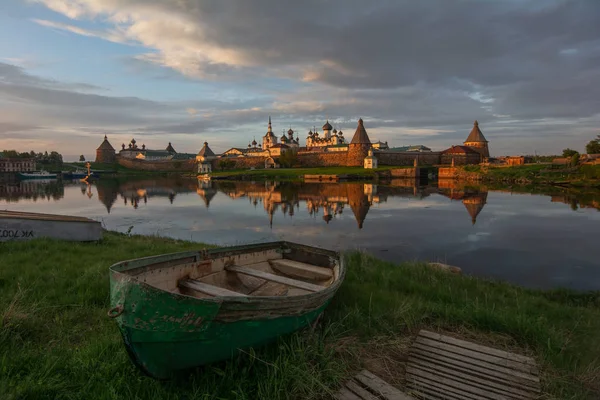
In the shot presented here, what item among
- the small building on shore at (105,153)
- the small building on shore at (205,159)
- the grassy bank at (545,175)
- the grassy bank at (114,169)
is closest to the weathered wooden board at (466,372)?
the grassy bank at (545,175)

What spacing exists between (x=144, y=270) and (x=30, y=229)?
8.24 metres

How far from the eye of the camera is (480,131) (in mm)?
93125

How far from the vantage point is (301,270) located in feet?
22.5

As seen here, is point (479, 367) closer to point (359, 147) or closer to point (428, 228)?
point (428, 228)

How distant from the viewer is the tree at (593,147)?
185 ft

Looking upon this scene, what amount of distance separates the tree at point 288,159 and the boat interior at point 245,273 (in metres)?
89.8

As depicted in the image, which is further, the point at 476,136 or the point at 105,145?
the point at 105,145

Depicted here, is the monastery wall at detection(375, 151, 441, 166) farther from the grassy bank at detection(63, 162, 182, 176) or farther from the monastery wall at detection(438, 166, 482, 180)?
the grassy bank at detection(63, 162, 182, 176)

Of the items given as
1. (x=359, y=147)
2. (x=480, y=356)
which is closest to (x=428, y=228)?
(x=480, y=356)

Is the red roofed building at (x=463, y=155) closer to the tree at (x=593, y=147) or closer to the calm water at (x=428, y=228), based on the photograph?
the tree at (x=593, y=147)

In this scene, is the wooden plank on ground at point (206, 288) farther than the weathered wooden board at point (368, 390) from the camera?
Yes

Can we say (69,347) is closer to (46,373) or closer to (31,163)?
(46,373)

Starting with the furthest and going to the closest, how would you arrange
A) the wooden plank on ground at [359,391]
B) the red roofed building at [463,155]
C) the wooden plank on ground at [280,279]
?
1. the red roofed building at [463,155]
2. the wooden plank on ground at [280,279]
3. the wooden plank on ground at [359,391]

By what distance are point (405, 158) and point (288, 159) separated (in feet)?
101
